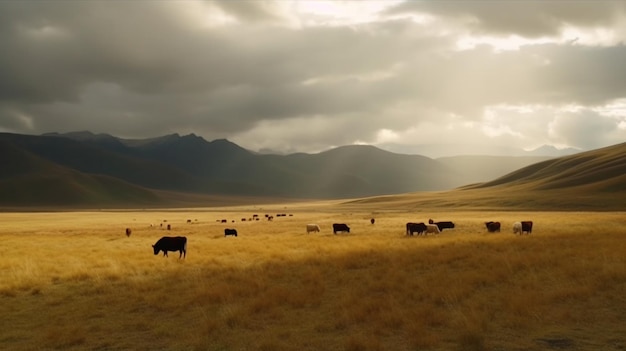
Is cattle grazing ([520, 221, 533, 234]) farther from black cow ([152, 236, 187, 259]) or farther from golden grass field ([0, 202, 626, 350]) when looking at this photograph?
black cow ([152, 236, 187, 259])

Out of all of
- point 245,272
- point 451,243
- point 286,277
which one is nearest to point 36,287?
point 245,272

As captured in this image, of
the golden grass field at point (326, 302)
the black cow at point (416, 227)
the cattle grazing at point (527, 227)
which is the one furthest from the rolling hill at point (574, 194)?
the golden grass field at point (326, 302)

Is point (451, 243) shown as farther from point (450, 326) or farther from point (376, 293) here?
point (450, 326)

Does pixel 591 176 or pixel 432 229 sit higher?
pixel 591 176

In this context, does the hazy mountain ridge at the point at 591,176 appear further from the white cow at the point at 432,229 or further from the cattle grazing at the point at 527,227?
the white cow at the point at 432,229

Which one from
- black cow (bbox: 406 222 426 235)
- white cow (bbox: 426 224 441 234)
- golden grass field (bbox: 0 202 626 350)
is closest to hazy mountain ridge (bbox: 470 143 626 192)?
white cow (bbox: 426 224 441 234)

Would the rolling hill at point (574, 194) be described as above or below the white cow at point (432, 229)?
above

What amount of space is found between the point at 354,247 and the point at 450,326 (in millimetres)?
16771

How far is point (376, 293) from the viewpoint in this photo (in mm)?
15867

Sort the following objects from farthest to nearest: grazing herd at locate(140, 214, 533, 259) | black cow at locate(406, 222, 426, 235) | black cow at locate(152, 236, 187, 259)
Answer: black cow at locate(406, 222, 426, 235), grazing herd at locate(140, 214, 533, 259), black cow at locate(152, 236, 187, 259)

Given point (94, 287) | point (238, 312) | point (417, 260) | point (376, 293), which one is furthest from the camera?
point (417, 260)

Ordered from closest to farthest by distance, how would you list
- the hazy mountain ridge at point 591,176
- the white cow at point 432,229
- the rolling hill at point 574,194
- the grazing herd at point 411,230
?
the grazing herd at point 411,230
the white cow at point 432,229
the rolling hill at point 574,194
the hazy mountain ridge at point 591,176

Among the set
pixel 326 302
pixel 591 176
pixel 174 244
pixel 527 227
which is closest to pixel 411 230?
pixel 527 227

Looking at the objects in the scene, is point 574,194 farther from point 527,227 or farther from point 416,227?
point 416,227
